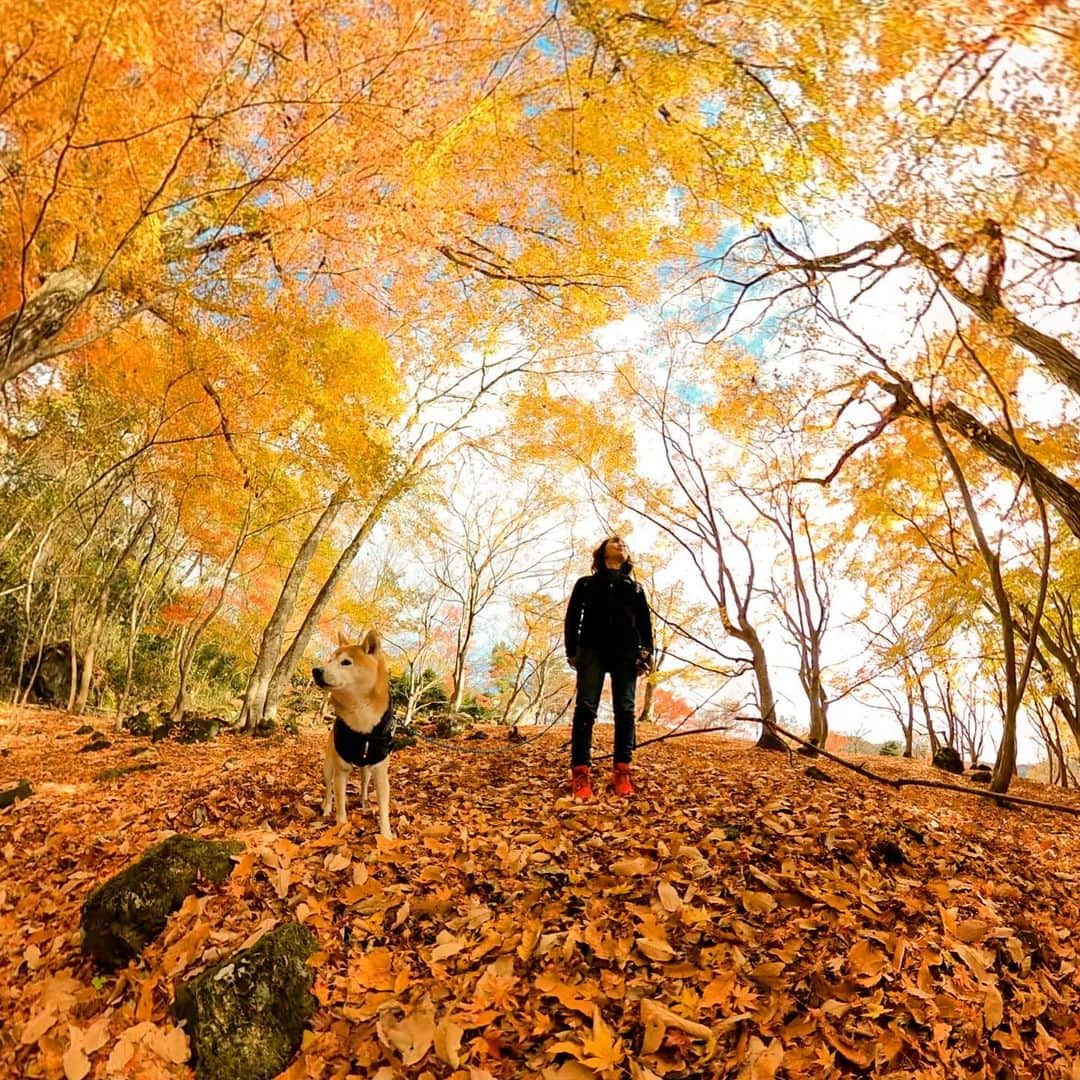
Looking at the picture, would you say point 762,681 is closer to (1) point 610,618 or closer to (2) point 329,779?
(1) point 610,618

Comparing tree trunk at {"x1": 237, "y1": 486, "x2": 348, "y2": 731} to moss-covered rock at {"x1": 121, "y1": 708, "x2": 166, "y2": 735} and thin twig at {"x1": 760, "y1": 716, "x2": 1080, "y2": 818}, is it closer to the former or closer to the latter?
moss-covered rock at {"x1": 121, "y1": 708, "x2": 166, "y2": 735}

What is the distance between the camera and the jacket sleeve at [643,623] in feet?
14.4

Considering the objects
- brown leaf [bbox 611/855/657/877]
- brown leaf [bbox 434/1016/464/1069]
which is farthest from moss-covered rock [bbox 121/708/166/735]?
brown leaf [bbox 434/1016/464/1069]

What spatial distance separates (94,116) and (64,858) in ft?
20.3

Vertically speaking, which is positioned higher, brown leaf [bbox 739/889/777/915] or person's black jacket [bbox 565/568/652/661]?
person's black jacket [bbox 565/568/652/661]

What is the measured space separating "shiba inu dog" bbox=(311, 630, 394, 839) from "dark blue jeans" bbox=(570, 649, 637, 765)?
1455mm

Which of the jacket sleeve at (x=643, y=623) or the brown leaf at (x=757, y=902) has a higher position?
the jacket sleeve at (x=643, y=623)

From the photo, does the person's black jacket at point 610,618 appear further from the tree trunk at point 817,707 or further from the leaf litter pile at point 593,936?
the tree trunk at point 817,707

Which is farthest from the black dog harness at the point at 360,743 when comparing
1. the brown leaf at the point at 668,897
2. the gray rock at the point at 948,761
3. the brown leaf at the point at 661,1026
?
the gray rock at the point at 948,761

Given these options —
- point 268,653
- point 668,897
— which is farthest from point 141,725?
point 668,897

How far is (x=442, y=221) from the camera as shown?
796 centimetres

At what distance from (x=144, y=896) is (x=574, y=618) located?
303cm

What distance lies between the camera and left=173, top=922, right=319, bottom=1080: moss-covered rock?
2.10 metres

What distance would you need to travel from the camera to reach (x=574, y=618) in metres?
4.51
